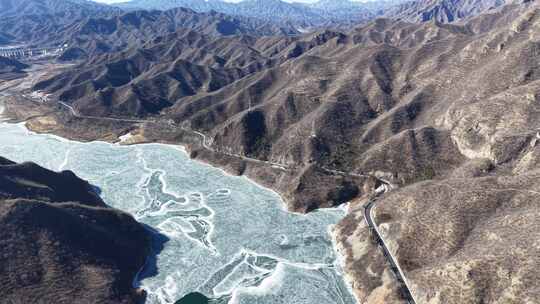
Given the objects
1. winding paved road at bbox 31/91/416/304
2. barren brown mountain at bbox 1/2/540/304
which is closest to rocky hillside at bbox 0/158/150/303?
barren brown mountain at bbox 1/2/540/304

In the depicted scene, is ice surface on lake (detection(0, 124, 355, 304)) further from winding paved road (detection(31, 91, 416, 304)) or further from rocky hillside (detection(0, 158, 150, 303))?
winding paved road (detection(31, 91, 416, 304))

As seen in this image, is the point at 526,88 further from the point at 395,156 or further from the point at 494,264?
the point at 494,264

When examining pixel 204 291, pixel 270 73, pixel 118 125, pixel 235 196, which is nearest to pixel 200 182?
pixel 235 196

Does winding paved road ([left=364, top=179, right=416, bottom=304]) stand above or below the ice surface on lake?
above

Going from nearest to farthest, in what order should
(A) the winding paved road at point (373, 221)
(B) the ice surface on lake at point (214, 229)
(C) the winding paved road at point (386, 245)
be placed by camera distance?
(C) the winding paved road at point (386, 245), (A) the winding paved road at point (373, 221), (B) the ice surface on lake at point (214, 229)

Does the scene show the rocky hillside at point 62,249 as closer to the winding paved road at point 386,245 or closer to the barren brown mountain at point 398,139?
the barren brown mountain at point 398,139

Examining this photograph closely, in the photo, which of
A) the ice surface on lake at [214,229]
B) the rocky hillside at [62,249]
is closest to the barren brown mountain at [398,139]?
the ice surface on lake at [214,229]
